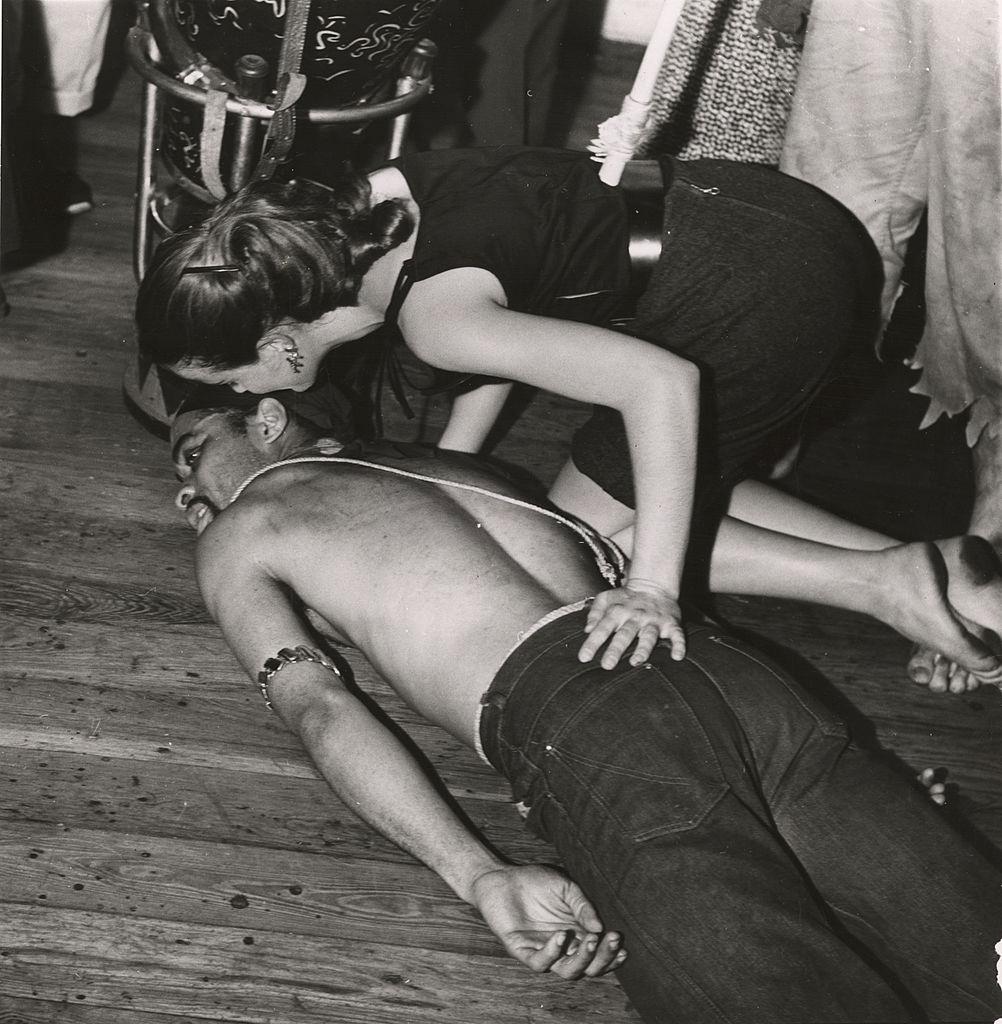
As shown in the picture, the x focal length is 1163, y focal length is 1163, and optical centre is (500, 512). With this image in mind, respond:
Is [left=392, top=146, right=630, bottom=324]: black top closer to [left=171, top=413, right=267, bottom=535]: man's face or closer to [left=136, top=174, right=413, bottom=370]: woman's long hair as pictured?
[left=136, top=174, right=413, bottom=370]: woman's long hair

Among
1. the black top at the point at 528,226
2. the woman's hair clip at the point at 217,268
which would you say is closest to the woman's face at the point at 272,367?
the woman's hair clip at the point at 217,268

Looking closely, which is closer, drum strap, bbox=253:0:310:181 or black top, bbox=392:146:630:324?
black top, bbox=392:146:630:324

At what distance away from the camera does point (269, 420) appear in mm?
1532

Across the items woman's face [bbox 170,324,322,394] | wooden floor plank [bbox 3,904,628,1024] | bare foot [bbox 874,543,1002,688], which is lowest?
wooden floor plank [bbox 3,904,628,1024]

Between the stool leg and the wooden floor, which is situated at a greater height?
the stool leg

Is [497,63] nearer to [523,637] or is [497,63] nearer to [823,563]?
[823,563]

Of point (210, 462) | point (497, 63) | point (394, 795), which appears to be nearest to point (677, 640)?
point (394, 795)

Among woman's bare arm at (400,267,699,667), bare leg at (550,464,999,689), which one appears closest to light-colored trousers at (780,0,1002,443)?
bare leg at (550,464,999,689)

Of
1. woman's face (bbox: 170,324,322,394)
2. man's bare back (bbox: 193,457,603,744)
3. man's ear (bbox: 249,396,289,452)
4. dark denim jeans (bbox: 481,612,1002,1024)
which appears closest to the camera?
dark denim jeans (bbox: 481,612,1002,1024)

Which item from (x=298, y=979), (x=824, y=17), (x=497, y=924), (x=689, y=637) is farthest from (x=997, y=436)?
(x=298, y=979)

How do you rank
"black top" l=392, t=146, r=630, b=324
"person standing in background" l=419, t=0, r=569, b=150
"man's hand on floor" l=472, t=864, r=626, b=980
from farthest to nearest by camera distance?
"person standing in background" l=419, t=0, r=569, b=150, "black top" l=392, t=146, r=630, b=324, "man's hand on floor" l=472, t=864, r=626, b=980

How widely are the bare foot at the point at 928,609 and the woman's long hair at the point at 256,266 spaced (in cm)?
76

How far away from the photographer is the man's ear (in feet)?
5.02

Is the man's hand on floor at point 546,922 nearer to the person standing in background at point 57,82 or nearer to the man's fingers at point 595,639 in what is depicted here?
the man's fingers at point 595,639
